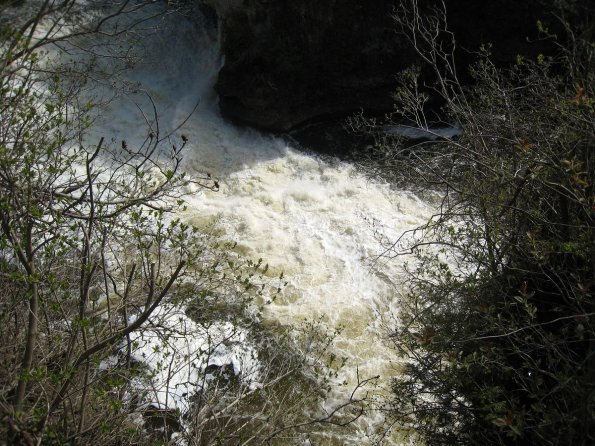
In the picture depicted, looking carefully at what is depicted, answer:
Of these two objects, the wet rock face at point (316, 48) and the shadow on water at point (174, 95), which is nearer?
the shadow on water at point (174, 95)

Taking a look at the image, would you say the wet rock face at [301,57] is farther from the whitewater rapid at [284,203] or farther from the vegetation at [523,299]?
the vegetation at [523,299]

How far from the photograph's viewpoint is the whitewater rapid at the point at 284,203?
7281 millimetres

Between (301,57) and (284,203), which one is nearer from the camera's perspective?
(284,203)

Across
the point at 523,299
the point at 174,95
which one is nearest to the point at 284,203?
the point at 174,95

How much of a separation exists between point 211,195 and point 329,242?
188 cm

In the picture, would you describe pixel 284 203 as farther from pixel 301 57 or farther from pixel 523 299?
pixel 523 299

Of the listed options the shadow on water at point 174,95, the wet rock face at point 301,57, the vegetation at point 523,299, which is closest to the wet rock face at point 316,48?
the wet rock face at point 301,57

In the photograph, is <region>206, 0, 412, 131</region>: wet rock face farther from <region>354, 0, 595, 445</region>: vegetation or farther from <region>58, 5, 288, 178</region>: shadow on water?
<region>354, 0, 595, 445</region>: vegetation

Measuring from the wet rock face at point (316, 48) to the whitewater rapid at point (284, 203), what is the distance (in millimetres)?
518

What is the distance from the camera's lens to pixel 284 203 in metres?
9.25

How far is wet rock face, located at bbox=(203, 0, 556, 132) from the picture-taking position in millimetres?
10992

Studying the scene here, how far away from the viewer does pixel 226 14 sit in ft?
36.3

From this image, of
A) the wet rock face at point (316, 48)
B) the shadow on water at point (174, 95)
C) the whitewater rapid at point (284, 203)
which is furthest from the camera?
the wet rock face at point (316, 48)

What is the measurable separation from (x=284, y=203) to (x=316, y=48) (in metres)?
3.52
